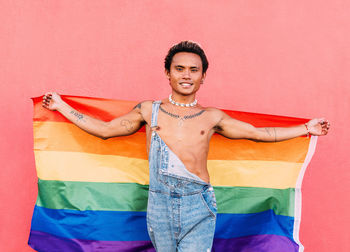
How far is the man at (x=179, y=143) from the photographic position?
179 cm

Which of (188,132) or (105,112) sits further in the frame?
(105,112)

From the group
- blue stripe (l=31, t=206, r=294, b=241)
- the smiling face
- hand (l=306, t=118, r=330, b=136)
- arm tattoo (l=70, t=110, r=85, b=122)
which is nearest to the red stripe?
hand (l=306, t=118, r=330, b=136)

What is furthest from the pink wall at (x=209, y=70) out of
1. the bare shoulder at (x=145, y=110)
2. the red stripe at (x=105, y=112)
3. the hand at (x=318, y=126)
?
the bare shoulder at (x=145, y=110)

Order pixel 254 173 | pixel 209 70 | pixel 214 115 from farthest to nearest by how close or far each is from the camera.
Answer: pixel 209 70, pixel 254 173, pixel 214 115

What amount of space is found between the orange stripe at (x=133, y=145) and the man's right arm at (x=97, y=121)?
0.18 metres

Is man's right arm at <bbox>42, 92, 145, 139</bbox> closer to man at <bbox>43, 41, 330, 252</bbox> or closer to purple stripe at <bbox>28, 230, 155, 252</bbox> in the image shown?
man at <bbox>43, 41, 330, 252</bbox>

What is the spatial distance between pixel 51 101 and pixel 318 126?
1660mm

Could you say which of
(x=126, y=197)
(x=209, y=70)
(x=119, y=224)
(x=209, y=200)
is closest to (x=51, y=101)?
(x=126, y=197)

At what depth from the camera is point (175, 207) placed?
1.77m

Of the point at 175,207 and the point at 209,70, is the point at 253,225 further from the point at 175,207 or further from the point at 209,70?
the point at 209,70

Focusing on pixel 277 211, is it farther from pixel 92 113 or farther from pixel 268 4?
pixel 268 4

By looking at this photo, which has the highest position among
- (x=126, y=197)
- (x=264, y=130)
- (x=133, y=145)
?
(x=264, y=130)

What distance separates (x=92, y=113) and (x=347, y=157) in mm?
1957

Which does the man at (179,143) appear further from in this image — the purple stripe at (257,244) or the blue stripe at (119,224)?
the purple stripe at (257,244)
